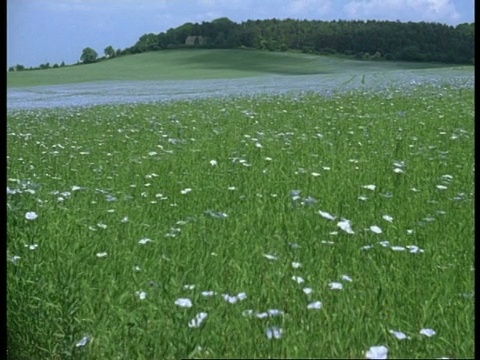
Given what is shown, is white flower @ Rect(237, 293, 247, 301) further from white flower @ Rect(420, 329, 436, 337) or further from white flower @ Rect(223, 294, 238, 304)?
white flower @ Rect(420, 329, 436, 337)

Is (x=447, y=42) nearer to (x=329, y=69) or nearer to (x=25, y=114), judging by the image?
(x=329, y=69)

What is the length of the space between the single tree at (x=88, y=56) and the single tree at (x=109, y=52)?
0.04m

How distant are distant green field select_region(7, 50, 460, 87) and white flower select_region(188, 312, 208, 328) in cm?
90

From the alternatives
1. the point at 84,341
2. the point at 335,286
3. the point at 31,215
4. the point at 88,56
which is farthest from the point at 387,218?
the point at 31,215

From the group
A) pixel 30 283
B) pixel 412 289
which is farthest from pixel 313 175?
pixel 30 283

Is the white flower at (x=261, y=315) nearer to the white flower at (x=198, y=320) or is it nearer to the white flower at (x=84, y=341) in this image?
the white flower at (x=198, y=320)

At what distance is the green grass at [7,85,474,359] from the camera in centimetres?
218

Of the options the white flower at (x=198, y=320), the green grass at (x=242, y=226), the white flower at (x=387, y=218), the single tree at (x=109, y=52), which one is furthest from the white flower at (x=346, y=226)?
the single tree at (x=109, y=52)

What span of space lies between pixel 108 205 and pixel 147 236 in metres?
0.24

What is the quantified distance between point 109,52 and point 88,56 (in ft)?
0.38

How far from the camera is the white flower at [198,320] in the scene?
2216mm

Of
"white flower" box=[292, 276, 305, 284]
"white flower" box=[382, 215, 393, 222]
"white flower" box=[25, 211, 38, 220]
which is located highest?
"white flower" box=[382, 215, 393, 222]

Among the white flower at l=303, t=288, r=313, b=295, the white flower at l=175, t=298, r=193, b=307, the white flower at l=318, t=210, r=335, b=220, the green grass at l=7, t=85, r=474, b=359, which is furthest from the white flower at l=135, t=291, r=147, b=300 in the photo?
the white flower at l=318, t=210, r=335, b=220

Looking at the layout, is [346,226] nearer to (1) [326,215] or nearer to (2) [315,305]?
(1) [326,215]
